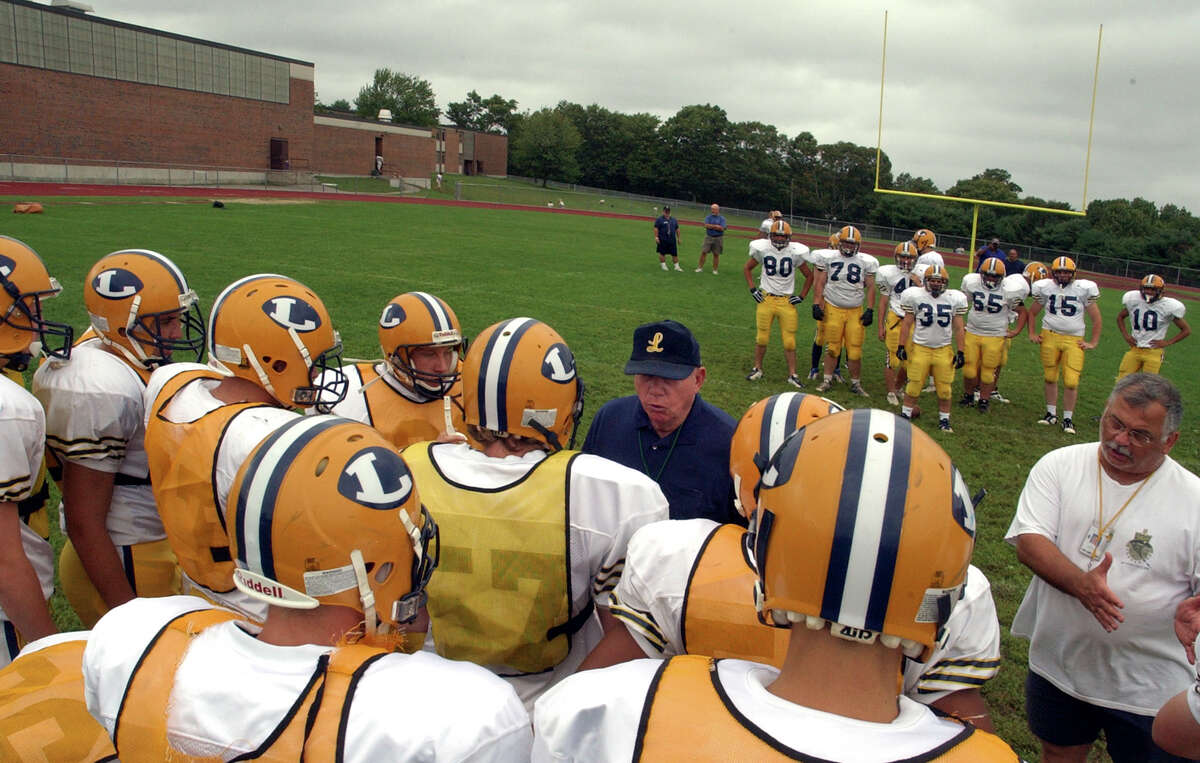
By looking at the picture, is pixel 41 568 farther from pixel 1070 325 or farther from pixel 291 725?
pixel 1070 325

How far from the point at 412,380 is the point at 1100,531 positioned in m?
3.39

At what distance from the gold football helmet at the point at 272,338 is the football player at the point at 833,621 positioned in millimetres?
2292

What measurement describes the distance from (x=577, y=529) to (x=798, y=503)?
Result: 956mm

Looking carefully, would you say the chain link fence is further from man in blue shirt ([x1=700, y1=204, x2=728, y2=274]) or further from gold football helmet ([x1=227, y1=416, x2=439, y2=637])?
gold football helmet ([x1=227, y1=416, x2=439, y2=637])

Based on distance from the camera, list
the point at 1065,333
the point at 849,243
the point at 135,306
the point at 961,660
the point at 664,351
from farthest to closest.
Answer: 1. the point at 849,243
2. the point at 1065,333
3. the point at 664,351
4. the point at 135,306
5. the point at 961,660

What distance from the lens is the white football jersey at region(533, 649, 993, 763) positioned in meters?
1.34

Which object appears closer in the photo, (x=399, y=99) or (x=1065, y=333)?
(x=1065, y=333)

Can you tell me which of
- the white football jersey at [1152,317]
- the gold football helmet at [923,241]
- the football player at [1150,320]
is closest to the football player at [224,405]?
the football player at [1150,320]

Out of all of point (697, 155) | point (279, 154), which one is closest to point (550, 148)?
point (697, 155)

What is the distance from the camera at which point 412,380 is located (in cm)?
451

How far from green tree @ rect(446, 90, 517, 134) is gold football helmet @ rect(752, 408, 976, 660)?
311ft

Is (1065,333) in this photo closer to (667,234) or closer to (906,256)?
(906,256)

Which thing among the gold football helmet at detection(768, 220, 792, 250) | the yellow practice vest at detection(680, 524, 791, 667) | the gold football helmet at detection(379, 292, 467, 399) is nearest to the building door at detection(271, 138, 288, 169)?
the gold football helmet at detection(768, 220, 792, 250)

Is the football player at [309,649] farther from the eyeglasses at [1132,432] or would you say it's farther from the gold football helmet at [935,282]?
the gold football helmet at [935,282]
